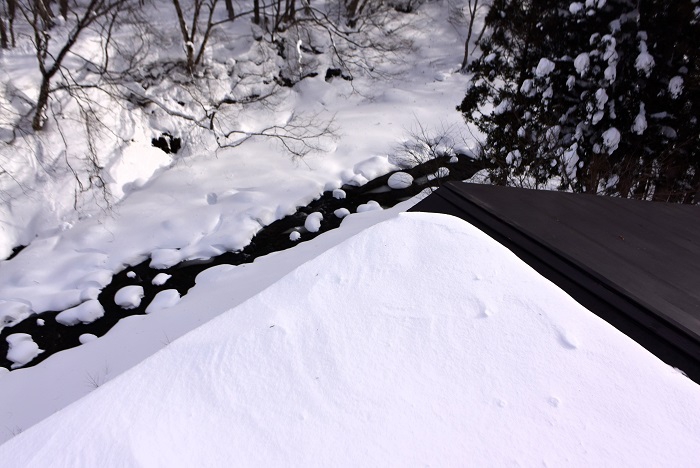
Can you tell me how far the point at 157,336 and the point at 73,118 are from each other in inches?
247

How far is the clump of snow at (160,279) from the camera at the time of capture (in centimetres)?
762

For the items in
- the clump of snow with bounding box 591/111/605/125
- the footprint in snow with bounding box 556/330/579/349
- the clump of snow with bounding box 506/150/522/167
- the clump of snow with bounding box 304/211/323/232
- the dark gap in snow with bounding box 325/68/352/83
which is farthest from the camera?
the dark gap in snow with bounding box 325/68/352/83

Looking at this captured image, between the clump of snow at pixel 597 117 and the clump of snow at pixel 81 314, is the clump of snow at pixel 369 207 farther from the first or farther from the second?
the clump of snow at pixel 81 314

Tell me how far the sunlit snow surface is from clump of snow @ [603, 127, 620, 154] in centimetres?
662

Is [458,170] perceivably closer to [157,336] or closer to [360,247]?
[157,336]

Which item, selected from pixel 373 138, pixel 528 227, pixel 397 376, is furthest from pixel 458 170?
pixel 397 376

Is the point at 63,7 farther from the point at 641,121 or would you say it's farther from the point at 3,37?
the point at 641,121

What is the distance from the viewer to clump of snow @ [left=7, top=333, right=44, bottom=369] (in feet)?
20.0

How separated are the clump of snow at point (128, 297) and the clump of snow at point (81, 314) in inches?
12.0

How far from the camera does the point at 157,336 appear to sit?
19.5 feet

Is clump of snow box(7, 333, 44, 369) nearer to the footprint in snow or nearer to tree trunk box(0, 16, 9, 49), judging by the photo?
the footprint in snow

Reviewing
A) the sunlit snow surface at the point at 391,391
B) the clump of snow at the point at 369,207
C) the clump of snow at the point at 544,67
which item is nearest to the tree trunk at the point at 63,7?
the clump of snow at the point at 369,207

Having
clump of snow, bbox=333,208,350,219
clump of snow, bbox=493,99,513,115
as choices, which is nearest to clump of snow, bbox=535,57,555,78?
clump of snow, bbox=493,99,513,115

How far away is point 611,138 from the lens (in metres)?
7.24
